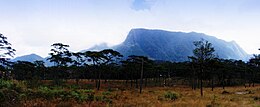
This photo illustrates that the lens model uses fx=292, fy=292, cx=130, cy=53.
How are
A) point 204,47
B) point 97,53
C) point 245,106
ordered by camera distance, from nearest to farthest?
point 245,106, point 204,47, point 97,53

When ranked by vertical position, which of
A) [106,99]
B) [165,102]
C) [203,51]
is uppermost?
[203,51]

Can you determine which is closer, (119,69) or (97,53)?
(97,53)

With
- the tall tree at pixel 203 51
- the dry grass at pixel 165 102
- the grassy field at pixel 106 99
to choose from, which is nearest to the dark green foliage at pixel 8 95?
the grassy field at pixel 106 99

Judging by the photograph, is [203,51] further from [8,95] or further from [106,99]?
[8,95]

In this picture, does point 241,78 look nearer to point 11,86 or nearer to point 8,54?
point 8,54

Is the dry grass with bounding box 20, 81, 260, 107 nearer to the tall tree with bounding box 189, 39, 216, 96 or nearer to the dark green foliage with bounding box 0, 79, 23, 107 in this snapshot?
the dark green foliage with bounding box 0, 79, 23, 107

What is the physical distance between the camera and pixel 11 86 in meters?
13.0

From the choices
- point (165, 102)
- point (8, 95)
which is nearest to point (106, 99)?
point (165, 102)

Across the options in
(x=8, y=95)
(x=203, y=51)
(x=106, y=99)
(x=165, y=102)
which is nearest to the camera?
(x=8, y=95)

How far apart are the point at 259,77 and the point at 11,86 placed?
119248mm

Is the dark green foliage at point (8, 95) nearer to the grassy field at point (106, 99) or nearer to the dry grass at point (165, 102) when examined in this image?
the grassy field at point (106, 99)

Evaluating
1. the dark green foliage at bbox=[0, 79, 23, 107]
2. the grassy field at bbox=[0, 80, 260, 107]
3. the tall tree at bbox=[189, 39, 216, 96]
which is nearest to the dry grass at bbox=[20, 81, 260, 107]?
the grassy field at bbox=[0, 80, 260, 107]

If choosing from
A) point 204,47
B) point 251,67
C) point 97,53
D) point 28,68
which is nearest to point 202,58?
point 204,47

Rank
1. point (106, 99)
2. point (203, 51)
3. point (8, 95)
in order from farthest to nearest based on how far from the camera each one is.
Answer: point (203, 51) → point (106, 99) → point (8, 95)
